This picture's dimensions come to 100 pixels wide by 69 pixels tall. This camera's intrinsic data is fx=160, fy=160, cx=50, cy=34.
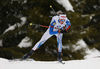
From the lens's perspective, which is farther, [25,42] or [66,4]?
[25,42]

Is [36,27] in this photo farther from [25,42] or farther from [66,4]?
[66,4]

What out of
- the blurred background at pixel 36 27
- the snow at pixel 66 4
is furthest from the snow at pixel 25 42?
the snow at pixel 66 4

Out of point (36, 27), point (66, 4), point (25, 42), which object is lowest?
point (25, 42)

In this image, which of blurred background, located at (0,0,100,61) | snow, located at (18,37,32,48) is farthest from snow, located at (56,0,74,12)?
snow, located at (18,37,32,48)

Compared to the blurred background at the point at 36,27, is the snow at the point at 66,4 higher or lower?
higher

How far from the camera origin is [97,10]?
12.1 m

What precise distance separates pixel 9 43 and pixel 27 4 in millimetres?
2410

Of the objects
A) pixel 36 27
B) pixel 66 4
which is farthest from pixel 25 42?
pixel 66 4

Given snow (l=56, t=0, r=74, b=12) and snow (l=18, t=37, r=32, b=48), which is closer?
snow (l=56, t=0, r=74, b=12)

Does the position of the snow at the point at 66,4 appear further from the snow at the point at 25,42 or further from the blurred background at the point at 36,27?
the snow at the point at 25,42

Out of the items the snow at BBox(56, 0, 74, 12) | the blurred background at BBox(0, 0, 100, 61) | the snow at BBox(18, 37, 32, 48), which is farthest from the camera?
the snow at BBox(18, 37, 32, 48)

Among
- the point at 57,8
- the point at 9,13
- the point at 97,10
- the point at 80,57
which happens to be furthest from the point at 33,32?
the point at 97,10

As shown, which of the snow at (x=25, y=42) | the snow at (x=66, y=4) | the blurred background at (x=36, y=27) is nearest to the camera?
the snow at (x=66, y=4)

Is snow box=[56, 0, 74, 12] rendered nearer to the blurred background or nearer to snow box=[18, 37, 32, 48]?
the blurred background
